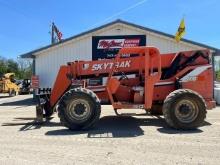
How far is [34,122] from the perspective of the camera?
13141 millimetres

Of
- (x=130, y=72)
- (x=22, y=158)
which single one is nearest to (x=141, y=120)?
(x=130, y=72)

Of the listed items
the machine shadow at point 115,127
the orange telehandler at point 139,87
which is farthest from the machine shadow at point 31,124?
the orange telehandler at point 139,87

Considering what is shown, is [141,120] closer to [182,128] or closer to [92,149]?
[182,128]

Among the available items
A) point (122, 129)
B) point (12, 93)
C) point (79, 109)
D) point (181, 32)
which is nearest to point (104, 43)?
point (181, 32)

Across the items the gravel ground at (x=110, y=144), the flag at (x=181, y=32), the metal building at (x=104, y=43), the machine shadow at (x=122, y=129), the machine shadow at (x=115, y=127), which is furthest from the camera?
the metal building at (x=104, y=43)

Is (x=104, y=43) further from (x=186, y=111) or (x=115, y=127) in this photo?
(x=186, y=111)

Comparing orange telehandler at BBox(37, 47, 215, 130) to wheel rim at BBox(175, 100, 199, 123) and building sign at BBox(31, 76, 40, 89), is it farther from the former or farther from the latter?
building sign at BBox(31, 76, 40, 89)

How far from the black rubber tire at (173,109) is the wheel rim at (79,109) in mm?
2260

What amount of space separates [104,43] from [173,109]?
13283 millimetres

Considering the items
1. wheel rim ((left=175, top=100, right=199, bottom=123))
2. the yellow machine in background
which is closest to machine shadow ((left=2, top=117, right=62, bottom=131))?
wheel rim ((left=175, top=100, right=199, bottom=123))

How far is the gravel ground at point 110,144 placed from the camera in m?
7.41

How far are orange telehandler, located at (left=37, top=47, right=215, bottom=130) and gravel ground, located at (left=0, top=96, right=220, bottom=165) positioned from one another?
1.55 ft

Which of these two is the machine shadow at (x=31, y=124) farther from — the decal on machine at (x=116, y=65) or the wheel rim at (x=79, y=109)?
the decal on machine at (x=116, y=65)

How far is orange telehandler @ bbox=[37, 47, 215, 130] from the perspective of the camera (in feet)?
36.7
